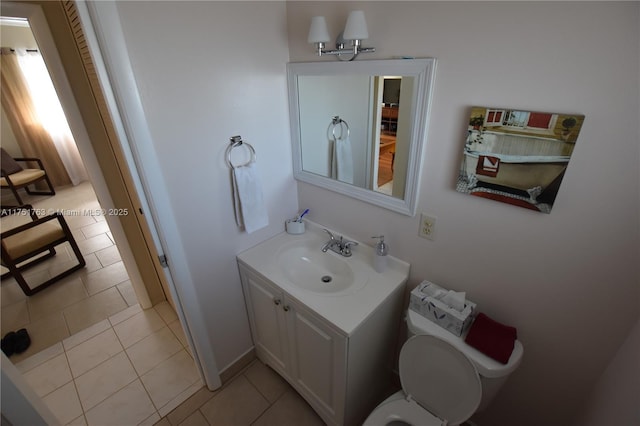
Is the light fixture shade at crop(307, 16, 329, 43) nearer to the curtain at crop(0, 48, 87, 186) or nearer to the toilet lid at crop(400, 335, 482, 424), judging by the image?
the toilet lid at crop(400, 335, 482, 424)

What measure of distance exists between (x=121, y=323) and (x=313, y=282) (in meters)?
1.73

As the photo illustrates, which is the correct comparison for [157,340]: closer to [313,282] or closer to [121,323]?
[121,323]

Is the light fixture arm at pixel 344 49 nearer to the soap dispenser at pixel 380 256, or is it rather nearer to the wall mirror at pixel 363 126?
the wall mirror at pixel 363 126

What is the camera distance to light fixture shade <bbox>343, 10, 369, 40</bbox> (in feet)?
3.55

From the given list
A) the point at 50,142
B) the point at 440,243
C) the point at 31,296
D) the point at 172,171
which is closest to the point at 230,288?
the point at 172,171

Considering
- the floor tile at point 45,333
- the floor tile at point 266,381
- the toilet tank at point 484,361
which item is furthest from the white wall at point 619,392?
the floor tile at point 45,333

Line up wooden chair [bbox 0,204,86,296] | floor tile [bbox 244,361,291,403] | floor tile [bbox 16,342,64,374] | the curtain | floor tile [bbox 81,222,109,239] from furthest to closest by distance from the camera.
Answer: the curtain
floor tile [bbox 81,222,109,239]
wooden chair [bbox 0,204,86,296]
floor tile [bbox 16,342,64,374]
floor tile [bbox 244,361,291,403]

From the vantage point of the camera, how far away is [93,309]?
2.37 metres

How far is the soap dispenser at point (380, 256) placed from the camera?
140 cm

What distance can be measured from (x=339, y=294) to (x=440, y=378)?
20.4 inches

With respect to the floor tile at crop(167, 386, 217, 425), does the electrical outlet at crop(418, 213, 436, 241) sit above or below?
above

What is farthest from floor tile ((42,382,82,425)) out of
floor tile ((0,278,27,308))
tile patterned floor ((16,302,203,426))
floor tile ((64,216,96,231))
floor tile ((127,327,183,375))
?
floor tile ((64,216,96,231))

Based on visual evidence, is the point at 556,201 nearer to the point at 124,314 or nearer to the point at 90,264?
the point at 124,314

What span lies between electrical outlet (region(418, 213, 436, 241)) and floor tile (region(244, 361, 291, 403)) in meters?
1.28
